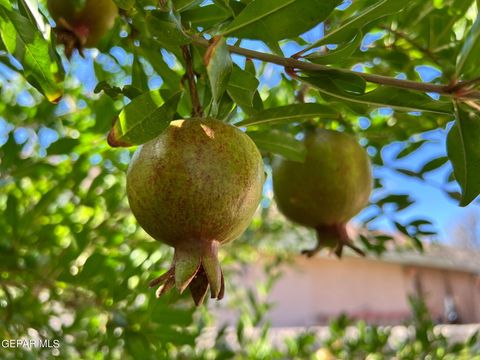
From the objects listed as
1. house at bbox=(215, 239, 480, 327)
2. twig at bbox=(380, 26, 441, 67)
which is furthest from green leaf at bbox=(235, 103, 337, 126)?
house at bbox=(215, 239, 480, 327)

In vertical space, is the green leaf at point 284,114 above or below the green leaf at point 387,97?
below

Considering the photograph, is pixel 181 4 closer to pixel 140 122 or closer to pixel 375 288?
pixel 140 122

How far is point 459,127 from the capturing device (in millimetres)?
811

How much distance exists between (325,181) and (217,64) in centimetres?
50

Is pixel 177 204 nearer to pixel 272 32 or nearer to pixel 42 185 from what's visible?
pixel 272 32

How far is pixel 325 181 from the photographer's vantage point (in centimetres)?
107

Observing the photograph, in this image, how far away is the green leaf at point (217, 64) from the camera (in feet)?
1.98

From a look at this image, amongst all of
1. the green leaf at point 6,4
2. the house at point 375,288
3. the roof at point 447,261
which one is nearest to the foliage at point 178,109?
the green leaf at point 6,4

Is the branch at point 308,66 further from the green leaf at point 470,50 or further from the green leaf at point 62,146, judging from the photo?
the green leaf at point 62,146

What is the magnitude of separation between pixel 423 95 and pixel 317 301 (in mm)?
11518

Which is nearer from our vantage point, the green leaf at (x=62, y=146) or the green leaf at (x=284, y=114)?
the green leaf at (x=284, y=114)

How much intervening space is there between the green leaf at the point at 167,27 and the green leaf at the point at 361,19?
0.66 ft

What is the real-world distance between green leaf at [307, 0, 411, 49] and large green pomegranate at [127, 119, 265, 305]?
20 centimetres

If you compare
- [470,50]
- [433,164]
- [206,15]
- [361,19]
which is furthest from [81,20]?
[433,164]
